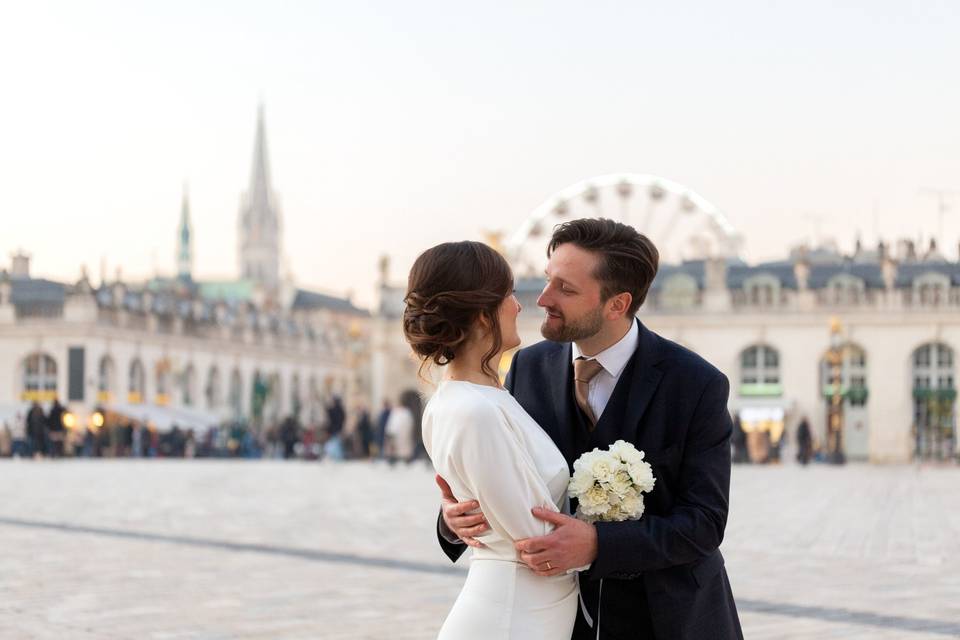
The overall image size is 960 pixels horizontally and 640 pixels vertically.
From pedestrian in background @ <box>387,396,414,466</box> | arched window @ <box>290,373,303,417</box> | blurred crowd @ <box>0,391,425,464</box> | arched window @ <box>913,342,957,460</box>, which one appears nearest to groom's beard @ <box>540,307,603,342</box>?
pedestrian in background @ <box>387,396,414,466</box>

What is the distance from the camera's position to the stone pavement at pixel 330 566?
25.5ft

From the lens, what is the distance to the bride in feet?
10.5

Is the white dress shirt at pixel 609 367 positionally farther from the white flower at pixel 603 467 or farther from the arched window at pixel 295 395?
the arched window at pixel 295 395

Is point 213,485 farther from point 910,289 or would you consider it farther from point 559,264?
point 910,289

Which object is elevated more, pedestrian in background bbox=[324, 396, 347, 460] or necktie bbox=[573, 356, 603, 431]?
necktie bbox=[573, 356, 603, 431]

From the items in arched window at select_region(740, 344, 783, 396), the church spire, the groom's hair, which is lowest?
arched window at select_region(740, 344, 783, 396)

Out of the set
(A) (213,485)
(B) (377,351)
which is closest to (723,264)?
(B) (377,351)

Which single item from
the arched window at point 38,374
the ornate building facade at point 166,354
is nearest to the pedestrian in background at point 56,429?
the ornate building facade at point 166,354

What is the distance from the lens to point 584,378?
363 centimetres

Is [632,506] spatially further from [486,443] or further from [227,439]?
[227,439]

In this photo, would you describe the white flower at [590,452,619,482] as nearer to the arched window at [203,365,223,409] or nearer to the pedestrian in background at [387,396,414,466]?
the pedestrian in background at [387,396,414,466]

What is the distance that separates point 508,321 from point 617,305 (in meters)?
0.29

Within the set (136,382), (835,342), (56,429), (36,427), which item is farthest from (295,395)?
(56,429)

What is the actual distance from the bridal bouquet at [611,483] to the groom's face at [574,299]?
29cm
